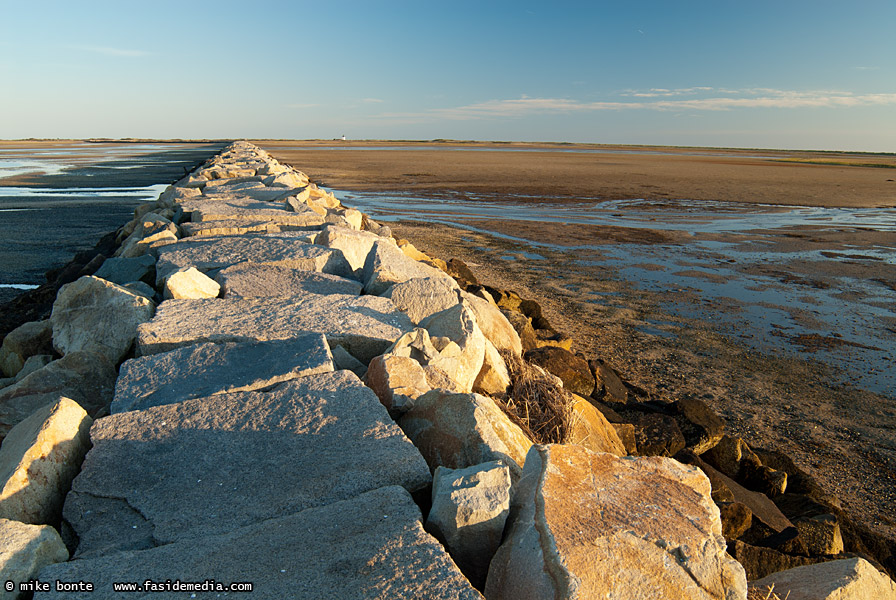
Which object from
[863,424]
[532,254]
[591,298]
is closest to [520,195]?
[532,254]

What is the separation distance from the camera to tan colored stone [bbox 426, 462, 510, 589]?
166cm

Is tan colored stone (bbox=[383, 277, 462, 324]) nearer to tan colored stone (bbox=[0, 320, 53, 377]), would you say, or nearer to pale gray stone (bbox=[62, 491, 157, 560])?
pale gray stone (bbox=[62, 491, 157, 560])

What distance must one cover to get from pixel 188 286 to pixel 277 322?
2.76ft

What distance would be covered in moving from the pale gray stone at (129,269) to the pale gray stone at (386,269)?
175 centimetres

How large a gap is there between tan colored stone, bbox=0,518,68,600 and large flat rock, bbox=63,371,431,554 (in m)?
0.08

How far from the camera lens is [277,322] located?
3111mm

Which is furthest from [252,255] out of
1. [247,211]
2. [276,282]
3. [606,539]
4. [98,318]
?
[606,539]

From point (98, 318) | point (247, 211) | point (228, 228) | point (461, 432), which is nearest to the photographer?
point (461, 432)

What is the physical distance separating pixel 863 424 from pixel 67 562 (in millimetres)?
5298

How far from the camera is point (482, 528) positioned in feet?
5.47

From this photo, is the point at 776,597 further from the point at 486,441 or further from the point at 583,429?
the point at 583,429

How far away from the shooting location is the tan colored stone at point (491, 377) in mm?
3129

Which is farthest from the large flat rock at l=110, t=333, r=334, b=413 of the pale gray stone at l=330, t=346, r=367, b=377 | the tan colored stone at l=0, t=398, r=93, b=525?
the tan colored stone at l=0, t=398, r=93, b=525

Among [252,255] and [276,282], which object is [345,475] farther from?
[252,255]
